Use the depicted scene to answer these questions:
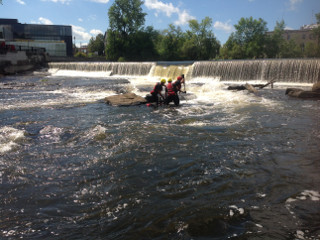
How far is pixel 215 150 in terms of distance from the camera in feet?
20.9

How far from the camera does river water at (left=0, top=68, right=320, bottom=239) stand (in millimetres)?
3453

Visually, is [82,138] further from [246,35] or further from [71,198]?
[246,35]

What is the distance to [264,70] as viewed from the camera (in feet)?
73.1

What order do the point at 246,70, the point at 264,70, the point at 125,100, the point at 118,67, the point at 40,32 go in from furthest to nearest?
the point at 40,32, the point at 118,67, the point at 246,70, the point at 264,70, the point at 125,100

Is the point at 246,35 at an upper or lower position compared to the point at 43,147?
upper

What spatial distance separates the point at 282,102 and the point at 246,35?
174 ft

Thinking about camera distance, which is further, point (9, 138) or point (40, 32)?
point (40, 32)

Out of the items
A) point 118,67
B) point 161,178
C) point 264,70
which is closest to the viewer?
point 161,178

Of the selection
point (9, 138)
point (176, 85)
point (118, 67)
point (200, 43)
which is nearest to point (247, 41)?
point (200, 43)

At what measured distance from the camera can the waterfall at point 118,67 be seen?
30.3 metres


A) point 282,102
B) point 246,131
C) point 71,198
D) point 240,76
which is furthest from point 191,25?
point 71,198

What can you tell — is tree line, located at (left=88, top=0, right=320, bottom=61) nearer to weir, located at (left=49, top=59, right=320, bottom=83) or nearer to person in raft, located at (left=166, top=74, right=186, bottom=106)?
weir, located at (left=49, top=59, right=320, bottom=83)

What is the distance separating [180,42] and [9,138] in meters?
54.9

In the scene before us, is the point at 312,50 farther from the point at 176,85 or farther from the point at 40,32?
the point at 40,32
